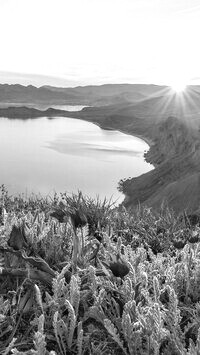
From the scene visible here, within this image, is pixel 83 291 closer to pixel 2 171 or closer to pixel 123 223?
pixel 123 223

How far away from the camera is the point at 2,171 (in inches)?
2822

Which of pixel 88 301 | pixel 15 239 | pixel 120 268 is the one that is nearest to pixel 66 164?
pixel 15 239

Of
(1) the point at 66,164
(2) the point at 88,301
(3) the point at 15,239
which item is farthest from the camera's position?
(1) the point at 66,164

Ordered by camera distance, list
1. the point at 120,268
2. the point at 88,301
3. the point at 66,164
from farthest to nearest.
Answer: the point at 66,164 < the point at 88,301 < the point at 120,268

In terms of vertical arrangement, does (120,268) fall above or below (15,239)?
below

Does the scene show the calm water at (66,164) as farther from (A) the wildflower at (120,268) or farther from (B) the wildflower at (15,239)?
(A) the wildflower at (120,268)

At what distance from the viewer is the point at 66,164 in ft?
272

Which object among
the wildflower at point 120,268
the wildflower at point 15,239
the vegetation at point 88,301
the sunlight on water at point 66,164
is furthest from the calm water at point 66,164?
the wildflower at point 120,268

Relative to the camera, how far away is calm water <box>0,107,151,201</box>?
205 ft

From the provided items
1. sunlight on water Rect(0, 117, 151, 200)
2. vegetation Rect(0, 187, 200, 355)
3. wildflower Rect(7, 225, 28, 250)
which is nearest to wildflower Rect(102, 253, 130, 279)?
vegetation Rect(0, 187, 200, 355)

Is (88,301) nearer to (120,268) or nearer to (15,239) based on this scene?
(120,268)

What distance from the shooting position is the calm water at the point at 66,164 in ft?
205

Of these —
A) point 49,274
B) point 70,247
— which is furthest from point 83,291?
point 70,247

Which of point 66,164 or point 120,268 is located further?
point 66,164
